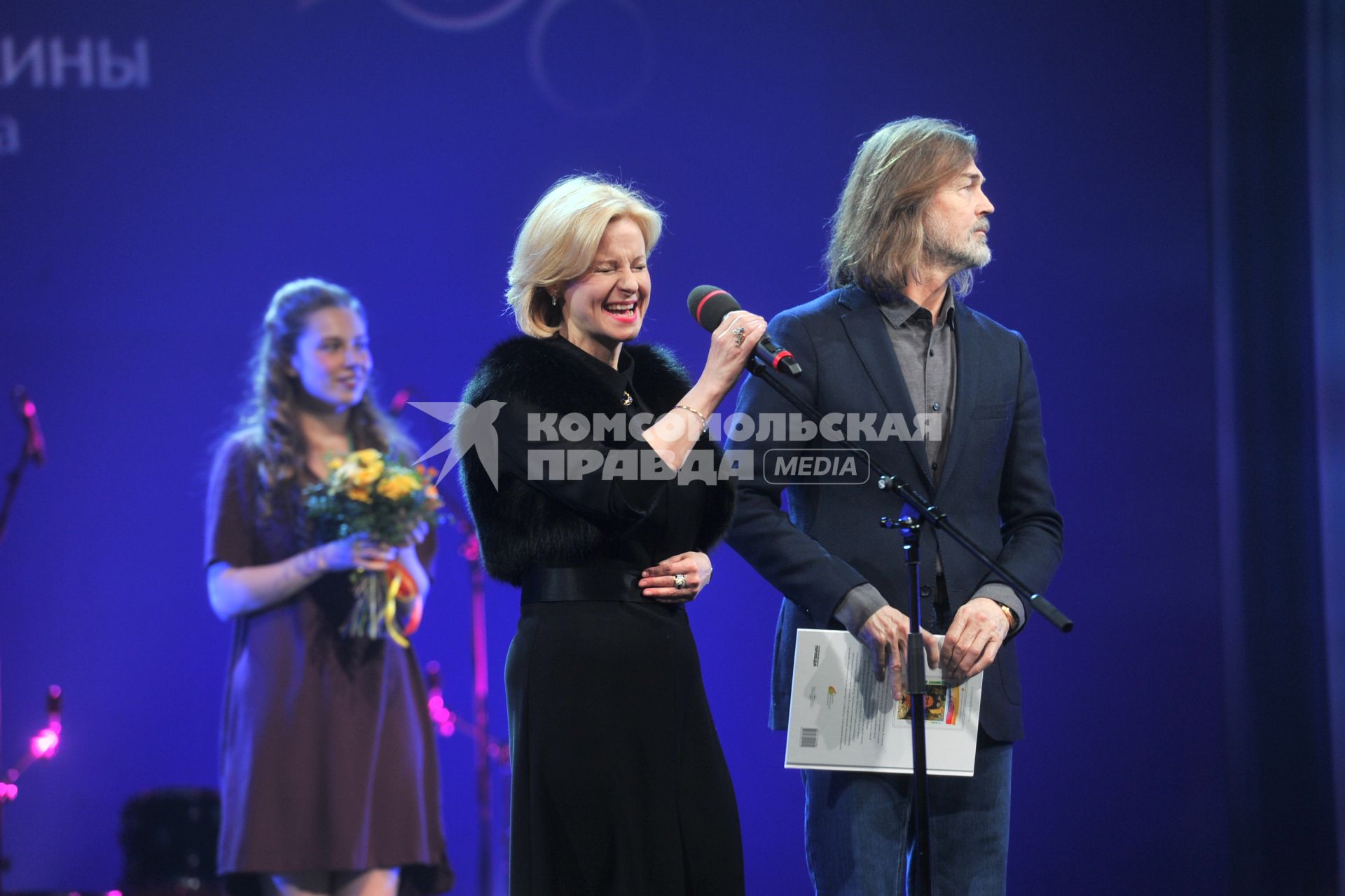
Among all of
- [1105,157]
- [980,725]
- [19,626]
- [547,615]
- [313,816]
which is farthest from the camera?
[1105,157]

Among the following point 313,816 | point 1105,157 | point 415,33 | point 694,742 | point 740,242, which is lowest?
point 313,816

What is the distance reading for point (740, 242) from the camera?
155 inches

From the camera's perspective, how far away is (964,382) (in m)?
2.33

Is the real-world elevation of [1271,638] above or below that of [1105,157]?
below

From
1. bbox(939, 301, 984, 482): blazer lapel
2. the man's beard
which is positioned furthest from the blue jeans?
the man's beard

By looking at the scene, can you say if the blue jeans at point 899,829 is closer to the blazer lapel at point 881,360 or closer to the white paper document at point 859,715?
the white paper document at point 859,715

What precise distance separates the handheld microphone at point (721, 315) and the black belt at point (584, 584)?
16.7 inches

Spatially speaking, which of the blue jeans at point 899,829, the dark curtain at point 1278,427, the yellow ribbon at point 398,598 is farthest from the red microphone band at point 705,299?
the dark curtain at point 1278,427

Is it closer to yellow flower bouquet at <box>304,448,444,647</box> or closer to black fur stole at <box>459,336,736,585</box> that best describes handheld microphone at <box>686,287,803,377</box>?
black fur stole at <box>459,336,736,585</box>

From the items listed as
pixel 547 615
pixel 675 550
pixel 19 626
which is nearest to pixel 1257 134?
pixel 675 550

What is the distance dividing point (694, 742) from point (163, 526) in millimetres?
2410

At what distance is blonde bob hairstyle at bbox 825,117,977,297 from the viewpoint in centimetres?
246

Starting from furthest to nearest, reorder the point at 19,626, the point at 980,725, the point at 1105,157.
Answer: the point at 1105,157 → the point at 19,626 → the point at 980,725

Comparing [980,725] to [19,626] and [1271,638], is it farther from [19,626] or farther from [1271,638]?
[19,626]
